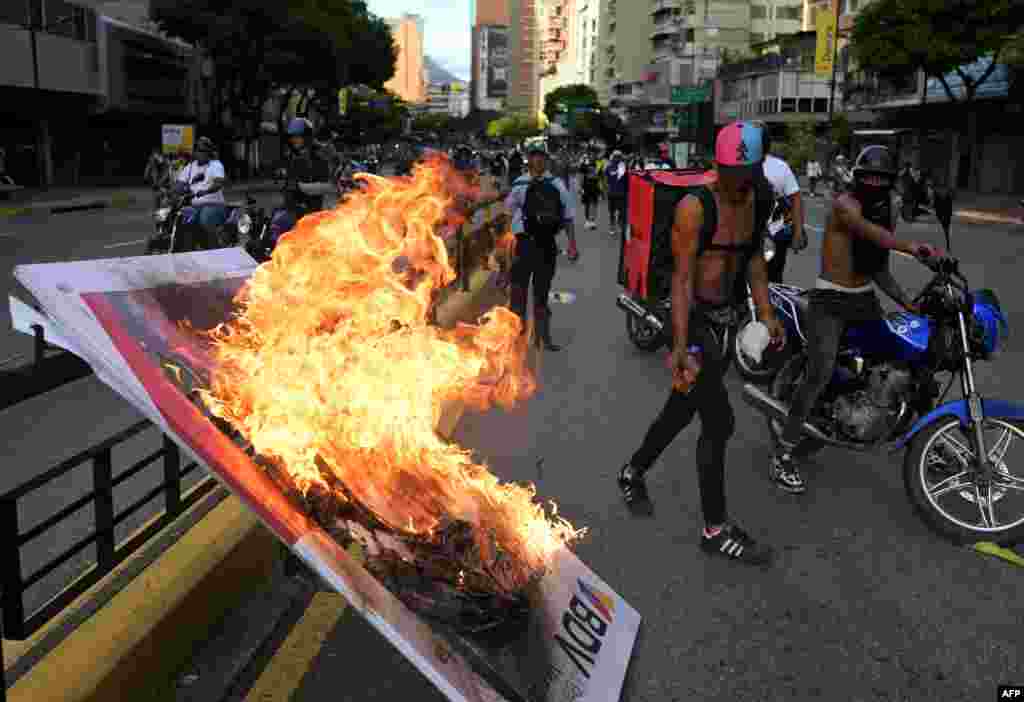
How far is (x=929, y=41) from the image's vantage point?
1507 inches

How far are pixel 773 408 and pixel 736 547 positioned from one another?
4.59ft

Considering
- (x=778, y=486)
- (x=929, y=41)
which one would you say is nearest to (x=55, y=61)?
(x=929, y=41)

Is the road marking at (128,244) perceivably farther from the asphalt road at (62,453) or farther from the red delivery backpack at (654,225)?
the red delivery backpack at (654,225)

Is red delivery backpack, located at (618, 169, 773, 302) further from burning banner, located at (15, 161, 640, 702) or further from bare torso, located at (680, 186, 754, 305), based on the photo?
burning banner, located at (15, 161, 640, 702)

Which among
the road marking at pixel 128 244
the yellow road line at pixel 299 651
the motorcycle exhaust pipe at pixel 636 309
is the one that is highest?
the motorcycle exhaust pipe at pixel 636 309

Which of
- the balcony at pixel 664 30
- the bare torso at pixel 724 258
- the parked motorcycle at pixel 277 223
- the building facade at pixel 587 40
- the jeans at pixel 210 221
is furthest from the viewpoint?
the building facade at pixel 587 40

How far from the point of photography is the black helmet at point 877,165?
5051mm

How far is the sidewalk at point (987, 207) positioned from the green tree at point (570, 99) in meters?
91.0

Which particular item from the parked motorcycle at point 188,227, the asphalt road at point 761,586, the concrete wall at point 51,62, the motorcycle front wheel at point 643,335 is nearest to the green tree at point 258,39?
the concrete wall at point 51,62

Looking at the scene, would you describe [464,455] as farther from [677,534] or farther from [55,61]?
[55,61]

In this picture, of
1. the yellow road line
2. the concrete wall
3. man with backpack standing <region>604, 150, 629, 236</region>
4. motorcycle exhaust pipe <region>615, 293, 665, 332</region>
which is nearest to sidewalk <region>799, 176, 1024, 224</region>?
man with backpack standing <region>604, 150, 629, 236</region>

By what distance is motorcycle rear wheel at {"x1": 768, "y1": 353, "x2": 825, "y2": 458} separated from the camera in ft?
18.6

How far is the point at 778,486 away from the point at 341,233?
303 cm

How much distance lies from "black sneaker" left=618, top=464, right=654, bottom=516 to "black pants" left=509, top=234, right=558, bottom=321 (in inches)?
175
